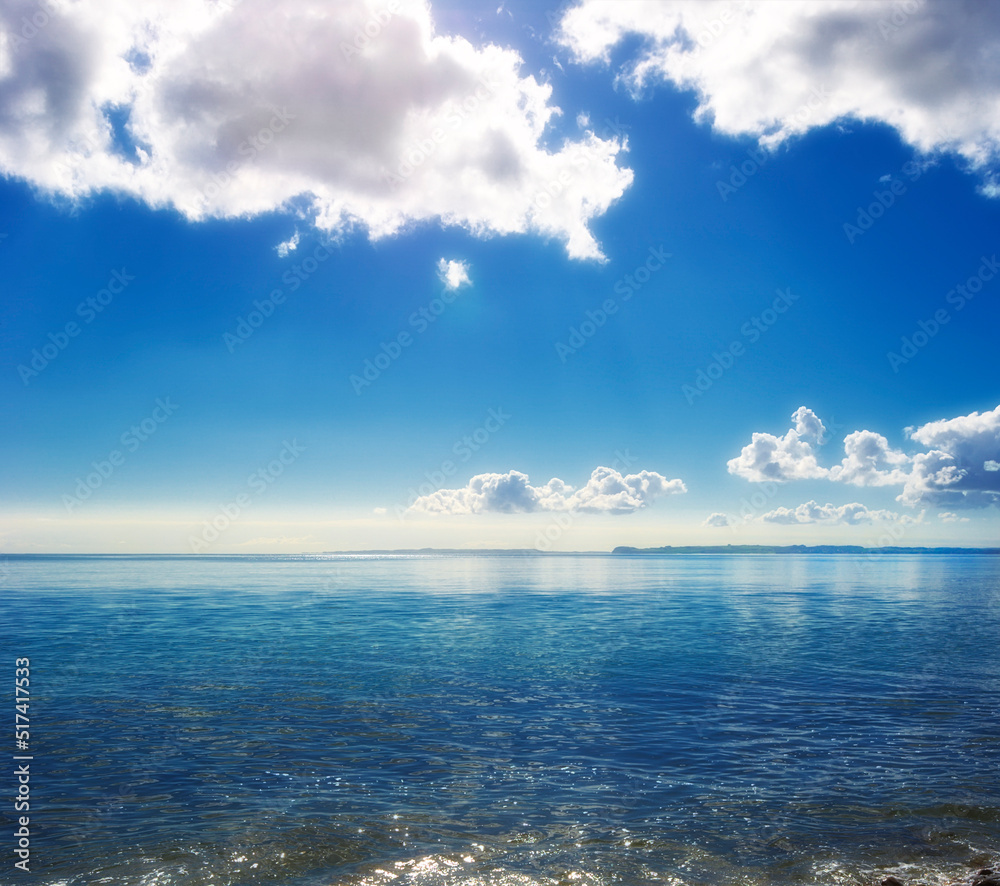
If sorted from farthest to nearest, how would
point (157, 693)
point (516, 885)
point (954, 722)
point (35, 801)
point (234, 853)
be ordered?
point (157, 693), point (954, 722), point (35, 801), point (234, 853), point (516, 885)

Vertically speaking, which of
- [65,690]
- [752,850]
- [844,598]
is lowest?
[844,598]

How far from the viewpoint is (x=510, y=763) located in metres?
17.6

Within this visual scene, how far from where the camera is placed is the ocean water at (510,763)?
1223cm

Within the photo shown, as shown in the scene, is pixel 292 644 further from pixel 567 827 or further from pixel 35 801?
pixel 567 827

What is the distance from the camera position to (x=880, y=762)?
17.5 metres

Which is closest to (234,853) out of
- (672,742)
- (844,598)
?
(672,742)

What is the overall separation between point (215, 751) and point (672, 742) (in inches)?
570

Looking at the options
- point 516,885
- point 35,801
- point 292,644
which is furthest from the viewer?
point 292,644

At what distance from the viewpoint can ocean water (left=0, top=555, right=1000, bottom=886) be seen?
40.1ft

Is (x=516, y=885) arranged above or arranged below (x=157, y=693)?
above

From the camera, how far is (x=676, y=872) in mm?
11719

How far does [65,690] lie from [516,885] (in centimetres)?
2522

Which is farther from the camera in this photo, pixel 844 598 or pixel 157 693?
pixel 844 598

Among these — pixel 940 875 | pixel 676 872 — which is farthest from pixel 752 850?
pixel 940 875
